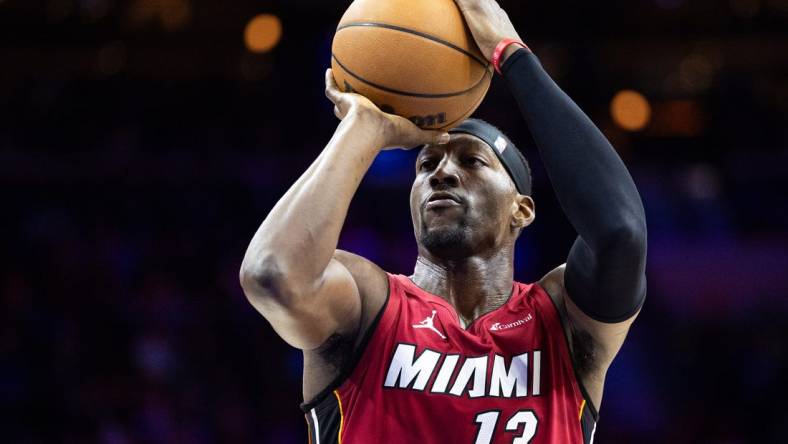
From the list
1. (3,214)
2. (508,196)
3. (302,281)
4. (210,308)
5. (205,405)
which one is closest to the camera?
(302,281)

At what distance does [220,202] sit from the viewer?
38.8 feet

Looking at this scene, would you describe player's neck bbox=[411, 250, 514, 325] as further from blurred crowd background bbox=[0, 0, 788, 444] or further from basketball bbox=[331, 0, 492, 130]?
blurred crowd background bbox=[0, 0, 788, 444]

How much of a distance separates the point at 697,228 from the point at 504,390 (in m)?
8.88

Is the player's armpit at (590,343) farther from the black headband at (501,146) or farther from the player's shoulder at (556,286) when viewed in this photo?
the black headband at (501,146)

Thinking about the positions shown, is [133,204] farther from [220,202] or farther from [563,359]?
[563,359]

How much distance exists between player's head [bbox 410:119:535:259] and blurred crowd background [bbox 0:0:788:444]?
6.52m

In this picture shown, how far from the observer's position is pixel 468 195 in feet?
13.2

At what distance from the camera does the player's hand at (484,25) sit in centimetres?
359

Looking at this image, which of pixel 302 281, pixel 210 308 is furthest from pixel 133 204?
pixel 302 281

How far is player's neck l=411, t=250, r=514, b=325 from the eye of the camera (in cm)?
401

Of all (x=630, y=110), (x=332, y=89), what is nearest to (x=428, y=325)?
(x=332, y=89)

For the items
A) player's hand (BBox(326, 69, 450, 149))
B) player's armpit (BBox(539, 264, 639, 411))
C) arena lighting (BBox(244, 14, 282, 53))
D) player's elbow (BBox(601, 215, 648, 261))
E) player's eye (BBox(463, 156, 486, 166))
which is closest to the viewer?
player's elbow (BBox(601, 215, 648, 261))

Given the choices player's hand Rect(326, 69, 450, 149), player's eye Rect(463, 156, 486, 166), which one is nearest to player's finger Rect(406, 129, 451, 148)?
player's hand Rect(326, 69, 450, 149)

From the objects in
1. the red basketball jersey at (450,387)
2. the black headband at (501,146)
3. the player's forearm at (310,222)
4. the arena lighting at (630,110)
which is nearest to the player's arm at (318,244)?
the player's forearm at (310,222)
